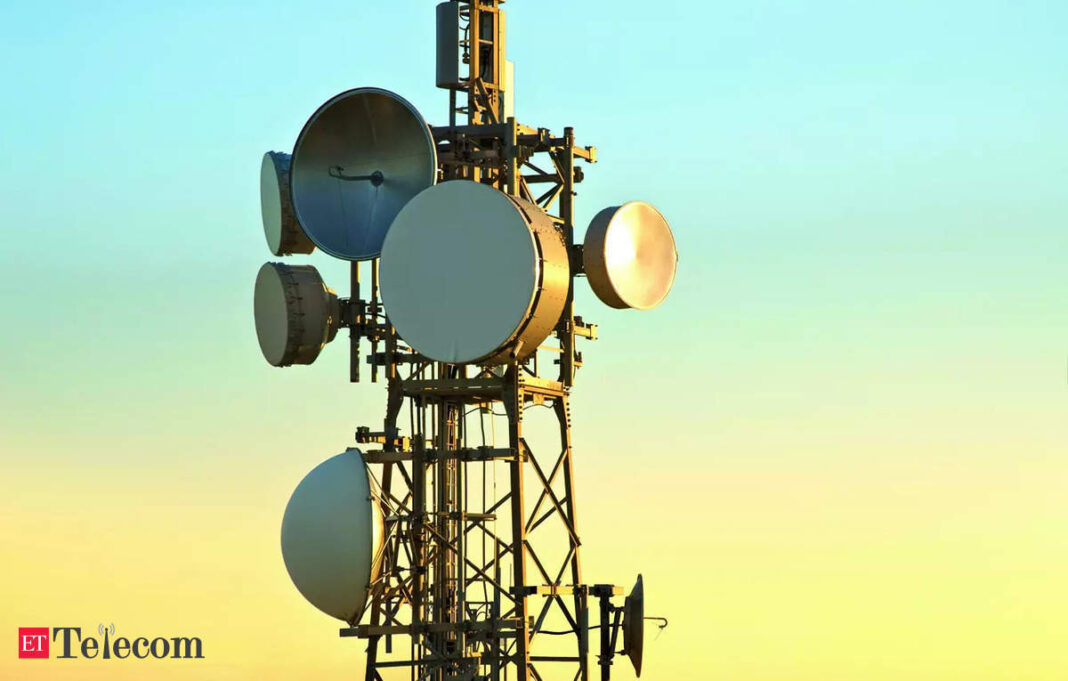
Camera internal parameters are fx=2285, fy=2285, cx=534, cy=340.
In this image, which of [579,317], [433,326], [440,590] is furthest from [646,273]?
[440,590]

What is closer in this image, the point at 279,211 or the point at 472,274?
the point at 472,274

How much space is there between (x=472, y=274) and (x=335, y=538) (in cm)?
846

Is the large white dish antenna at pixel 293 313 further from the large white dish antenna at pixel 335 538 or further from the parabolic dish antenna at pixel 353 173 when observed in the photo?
the large white dish antenna at pixel 335 538

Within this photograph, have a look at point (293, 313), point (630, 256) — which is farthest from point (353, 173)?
point (630, 256)

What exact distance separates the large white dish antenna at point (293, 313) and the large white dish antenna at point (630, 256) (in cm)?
766

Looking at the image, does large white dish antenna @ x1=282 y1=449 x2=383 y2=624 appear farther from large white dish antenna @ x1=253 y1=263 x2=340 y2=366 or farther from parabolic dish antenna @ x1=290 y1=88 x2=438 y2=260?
parabolic dish antenna @ x1=290 y1=88 x2=438 y2=260

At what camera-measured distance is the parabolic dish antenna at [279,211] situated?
65.0m

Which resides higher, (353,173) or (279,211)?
(353,173)

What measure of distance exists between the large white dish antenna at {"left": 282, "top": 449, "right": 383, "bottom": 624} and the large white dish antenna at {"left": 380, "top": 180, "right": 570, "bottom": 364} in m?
4.99

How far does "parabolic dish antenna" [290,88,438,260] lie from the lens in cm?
6406

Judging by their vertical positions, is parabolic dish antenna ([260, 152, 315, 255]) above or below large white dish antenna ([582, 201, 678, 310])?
above

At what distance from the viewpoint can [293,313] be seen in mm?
64312

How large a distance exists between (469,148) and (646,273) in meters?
6.28

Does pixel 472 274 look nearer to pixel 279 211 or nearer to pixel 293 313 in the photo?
pixel 293 313
